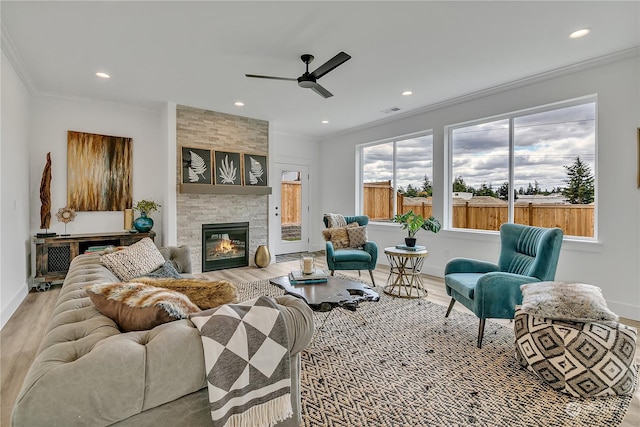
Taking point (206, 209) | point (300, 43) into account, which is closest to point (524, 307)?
point (300, 43)

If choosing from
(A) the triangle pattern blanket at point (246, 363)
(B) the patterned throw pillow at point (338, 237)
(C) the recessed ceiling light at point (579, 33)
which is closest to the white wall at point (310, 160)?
(B) the patterned throw pillow at point (338, 237)

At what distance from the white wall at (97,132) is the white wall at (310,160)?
90.9 inches

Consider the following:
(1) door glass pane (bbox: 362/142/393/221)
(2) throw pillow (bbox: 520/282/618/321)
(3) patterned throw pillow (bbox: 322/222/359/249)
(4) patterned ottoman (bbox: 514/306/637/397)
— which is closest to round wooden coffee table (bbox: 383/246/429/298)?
(3) patterned throw pillow (bbox: 322/222/359/249)

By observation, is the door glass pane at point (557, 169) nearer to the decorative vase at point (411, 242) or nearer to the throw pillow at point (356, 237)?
the decorative vase at point (411, 242)

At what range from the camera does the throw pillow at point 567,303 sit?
1.99 metres

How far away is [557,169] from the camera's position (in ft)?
12.1

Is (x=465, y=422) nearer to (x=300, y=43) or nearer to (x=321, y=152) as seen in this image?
(x=300, y=43)

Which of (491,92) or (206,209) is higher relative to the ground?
(491,92)

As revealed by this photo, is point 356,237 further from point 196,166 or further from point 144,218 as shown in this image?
point 144,218

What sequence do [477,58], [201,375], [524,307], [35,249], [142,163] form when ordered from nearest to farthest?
1. [201,375]
2. [524,307]
3. [477,58]
4. [35,249]
5. [142,163]

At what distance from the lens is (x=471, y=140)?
4.53 m

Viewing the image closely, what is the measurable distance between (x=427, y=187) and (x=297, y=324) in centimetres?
431

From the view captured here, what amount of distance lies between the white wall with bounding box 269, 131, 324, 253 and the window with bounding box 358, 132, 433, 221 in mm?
1234

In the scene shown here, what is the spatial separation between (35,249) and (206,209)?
7.18 ft
